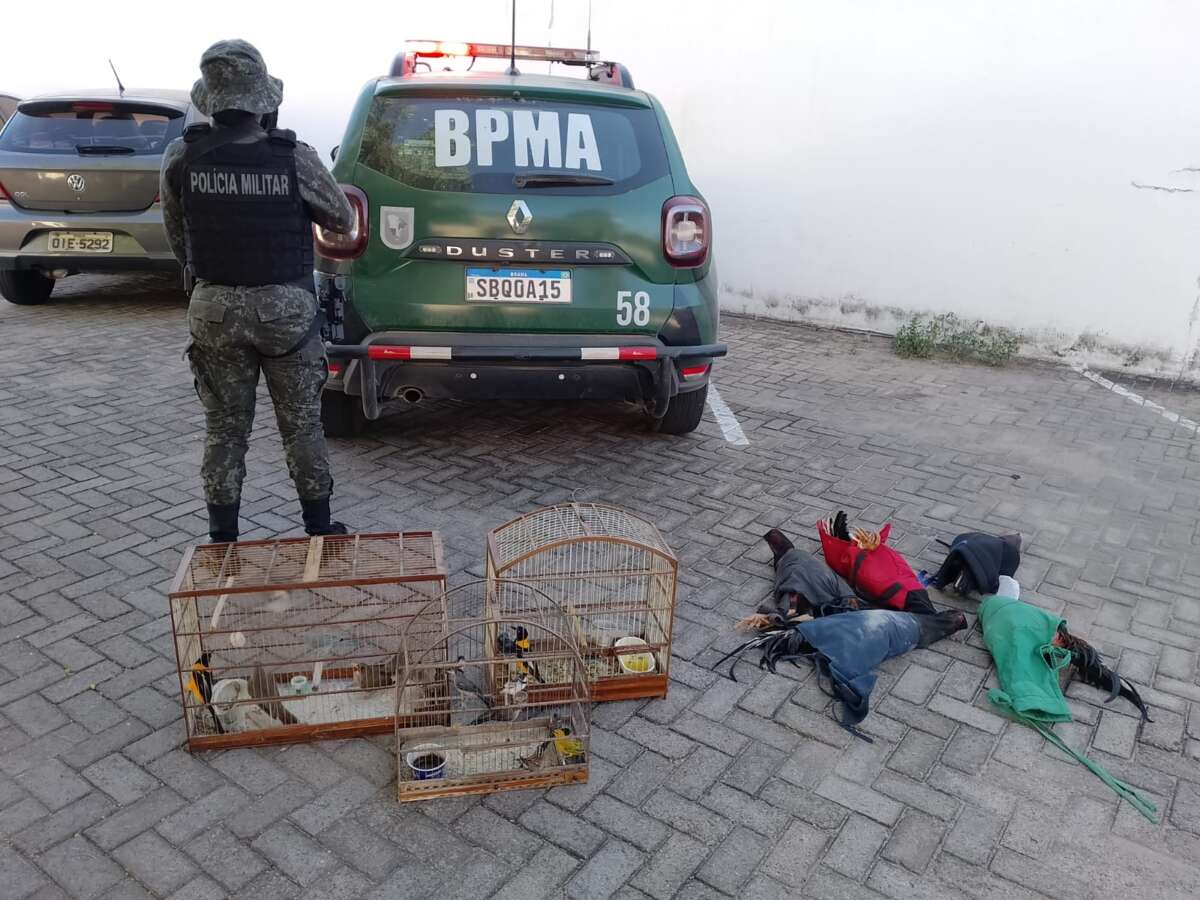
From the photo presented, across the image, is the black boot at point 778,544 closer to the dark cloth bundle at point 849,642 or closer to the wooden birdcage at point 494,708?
the dark cloth bundle at point 849,642

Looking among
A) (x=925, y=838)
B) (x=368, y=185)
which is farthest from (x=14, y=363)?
(x=925, y=838)

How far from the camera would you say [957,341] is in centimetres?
758

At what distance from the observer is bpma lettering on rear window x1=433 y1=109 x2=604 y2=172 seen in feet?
13.9

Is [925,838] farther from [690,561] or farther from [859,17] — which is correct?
[859,17]

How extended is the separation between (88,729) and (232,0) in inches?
405

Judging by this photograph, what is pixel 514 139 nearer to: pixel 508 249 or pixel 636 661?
pixel 508 249

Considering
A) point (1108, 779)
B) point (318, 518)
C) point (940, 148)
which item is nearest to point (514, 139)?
point (318, 518)

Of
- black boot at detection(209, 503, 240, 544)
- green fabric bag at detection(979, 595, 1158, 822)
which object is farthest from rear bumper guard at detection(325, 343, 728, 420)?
green fabric bag at detection(979, 595, 1158, 822)

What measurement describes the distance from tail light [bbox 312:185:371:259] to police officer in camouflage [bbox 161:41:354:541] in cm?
65

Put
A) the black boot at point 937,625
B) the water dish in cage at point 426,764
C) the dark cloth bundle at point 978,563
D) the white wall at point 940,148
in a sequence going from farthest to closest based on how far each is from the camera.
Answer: the white wall at point 940,148 < the dark cloth bundle at point 978,563 < the black boot at point 937,625 < the water dish in cage at point 426,764

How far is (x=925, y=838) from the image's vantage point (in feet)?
8.39

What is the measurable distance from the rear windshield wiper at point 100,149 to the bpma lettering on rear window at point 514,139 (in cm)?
412

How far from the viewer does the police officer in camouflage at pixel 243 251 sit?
3.16 metres

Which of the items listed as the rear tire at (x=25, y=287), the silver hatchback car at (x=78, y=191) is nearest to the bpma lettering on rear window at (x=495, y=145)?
the silver hatchback car at (x=78, y=191)
